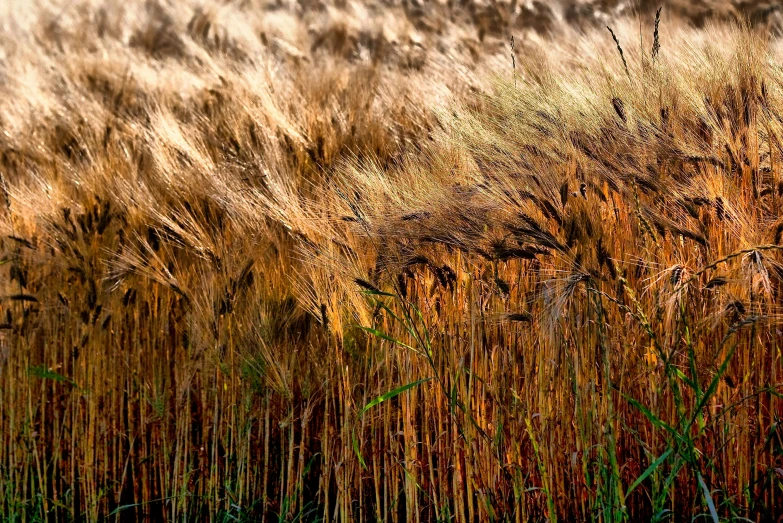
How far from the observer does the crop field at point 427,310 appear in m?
1.91

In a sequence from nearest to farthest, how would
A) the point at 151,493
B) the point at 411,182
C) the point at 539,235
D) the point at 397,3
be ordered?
the point at 539,235 < the point at 411,182 < the point at 151,493 < the point at 397,3

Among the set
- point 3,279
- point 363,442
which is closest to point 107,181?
point 3,279

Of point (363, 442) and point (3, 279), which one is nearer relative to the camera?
point (363, 442)

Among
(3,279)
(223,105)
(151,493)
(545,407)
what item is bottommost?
(151,493)

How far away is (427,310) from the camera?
7.14ft

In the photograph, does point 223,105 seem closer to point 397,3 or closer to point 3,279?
point 3,279

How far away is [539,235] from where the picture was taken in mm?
1846

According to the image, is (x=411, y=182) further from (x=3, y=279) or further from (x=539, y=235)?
(x=3, y=279)

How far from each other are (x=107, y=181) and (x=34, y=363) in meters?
0.58

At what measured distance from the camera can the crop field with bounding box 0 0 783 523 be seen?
1.91m

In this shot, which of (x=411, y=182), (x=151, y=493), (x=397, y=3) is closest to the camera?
(x=411, y=182)

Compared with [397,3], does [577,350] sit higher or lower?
lower

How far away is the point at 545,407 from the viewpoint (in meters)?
1.99

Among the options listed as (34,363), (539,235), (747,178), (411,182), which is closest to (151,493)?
(34,363)
